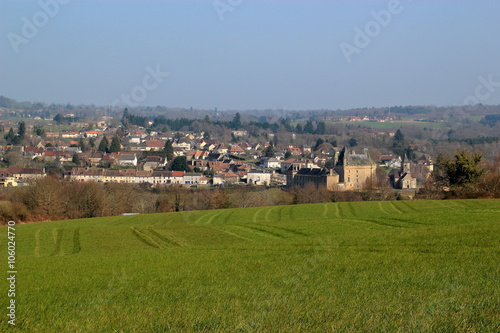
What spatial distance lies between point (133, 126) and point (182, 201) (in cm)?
13952

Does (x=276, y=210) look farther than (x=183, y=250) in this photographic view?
Yes

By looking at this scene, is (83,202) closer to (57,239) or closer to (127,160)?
(57,239)

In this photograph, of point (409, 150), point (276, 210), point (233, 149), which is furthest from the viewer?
point (233, 149)

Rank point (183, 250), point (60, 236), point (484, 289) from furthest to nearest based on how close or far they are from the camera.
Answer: point (60, 236) < point (183, 250) < point (484, 289)

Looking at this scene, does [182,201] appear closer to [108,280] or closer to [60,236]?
[60,236]

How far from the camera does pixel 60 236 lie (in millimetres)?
23406

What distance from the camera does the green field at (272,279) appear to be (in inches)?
370

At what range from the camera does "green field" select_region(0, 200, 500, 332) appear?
370 inches

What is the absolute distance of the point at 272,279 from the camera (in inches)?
508

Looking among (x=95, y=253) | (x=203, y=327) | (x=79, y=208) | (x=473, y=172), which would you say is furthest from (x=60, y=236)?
(x=473, y=172)

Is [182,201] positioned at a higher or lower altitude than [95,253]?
lower

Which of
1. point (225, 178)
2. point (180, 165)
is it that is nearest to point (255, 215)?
point (225, 178)

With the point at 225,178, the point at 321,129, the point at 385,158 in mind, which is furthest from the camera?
the point at 321,129

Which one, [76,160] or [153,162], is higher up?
[76,160]
